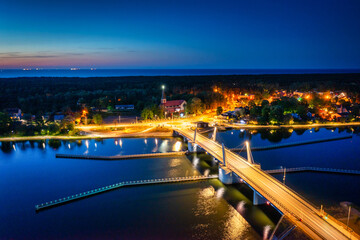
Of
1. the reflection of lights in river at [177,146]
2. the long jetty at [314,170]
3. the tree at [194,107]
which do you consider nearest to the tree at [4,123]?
the reflection of lights in river at [177,146]

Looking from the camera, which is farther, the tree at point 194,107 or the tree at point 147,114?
the tree at point 194,107

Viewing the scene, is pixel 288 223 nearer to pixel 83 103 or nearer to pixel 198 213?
pixel 198 213

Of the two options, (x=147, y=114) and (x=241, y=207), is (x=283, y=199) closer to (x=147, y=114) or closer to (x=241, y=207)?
(x=241, y=207)

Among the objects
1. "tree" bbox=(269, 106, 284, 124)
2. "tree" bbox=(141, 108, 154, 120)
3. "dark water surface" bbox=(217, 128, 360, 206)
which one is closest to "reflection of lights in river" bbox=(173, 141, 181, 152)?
"dark water surface" bbox=(217, 128, 360, 206)

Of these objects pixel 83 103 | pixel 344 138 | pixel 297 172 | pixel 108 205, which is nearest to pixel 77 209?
pixel 108 205

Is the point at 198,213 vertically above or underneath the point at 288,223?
underneath

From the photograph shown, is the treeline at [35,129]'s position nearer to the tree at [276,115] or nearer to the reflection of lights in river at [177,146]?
the reflection of lights in river at [177,146]

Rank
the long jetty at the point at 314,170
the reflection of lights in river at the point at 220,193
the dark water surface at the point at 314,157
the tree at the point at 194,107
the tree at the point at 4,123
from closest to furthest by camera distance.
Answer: the reflection of lights in river at the point at 220,193 → the dark water surface at the point at 314,157 → the long jetty at the point at 314,170 → the tree at the point at 4,123 → the tree at the point at 194,107

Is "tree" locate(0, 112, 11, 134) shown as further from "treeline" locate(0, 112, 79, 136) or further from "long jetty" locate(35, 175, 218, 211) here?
"long jetty" locate(35, 175, 218, 211)

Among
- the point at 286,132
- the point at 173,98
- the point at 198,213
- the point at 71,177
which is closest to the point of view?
the point at 198,213
